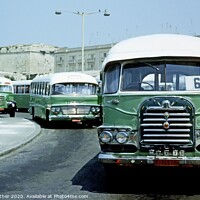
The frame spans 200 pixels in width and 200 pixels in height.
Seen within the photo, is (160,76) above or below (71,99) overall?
above

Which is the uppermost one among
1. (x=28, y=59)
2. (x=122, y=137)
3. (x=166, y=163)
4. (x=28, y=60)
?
(x=28, y=59)

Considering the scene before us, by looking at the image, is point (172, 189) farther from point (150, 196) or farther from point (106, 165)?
point (106, 165)

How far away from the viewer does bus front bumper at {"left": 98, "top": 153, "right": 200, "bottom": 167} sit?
777cm

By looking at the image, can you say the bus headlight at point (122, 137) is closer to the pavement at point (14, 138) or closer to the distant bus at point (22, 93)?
the pavement at point (14, 138)

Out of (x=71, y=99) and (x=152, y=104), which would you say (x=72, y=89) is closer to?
(x=71, y=99)

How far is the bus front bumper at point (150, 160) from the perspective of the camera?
7.77 m

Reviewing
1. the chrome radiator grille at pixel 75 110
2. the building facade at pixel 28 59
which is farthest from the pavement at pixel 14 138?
the building facade at pixel 28 59

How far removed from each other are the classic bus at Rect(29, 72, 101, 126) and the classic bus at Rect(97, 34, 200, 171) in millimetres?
12428

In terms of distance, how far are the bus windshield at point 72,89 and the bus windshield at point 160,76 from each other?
1306 centimetres

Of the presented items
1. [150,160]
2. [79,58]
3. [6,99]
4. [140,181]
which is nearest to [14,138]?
[140,181]

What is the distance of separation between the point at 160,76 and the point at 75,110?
43.2ft

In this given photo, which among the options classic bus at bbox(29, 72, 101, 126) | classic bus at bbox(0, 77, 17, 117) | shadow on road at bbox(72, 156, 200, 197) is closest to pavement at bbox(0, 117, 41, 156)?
classic bus at bbox(29, 72, 101, 126)

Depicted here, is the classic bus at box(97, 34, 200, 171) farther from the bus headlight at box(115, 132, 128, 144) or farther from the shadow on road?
the shadow on road

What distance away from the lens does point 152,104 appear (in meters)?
7.96
